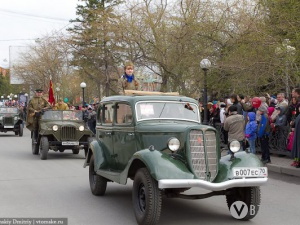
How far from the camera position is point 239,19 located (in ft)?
73.4

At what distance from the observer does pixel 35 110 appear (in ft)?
54.6

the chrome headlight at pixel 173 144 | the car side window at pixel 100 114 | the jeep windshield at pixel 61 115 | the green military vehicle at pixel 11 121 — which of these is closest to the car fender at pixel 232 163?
the chrome headlight at pixel 173 144

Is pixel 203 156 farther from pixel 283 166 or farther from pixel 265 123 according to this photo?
pixel 265 123

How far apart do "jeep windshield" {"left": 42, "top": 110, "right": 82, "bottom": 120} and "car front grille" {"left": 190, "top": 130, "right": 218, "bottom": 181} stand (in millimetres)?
9964

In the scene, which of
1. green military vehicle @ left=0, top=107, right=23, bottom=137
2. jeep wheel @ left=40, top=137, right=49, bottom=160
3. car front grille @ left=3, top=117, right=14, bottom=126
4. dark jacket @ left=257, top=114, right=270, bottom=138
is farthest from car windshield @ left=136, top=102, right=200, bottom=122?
car front grille @ left=3, top=117, right=14, bottom=126

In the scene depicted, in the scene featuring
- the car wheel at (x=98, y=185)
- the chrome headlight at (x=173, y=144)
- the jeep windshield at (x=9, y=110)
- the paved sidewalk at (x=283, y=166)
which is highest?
the jeep windshield at (x=9, y=110)

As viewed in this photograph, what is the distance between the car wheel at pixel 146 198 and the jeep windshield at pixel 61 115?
Answer: 9.75 metres

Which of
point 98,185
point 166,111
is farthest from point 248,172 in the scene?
point 98,185

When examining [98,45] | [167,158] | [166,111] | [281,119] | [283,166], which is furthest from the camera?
[98,45]

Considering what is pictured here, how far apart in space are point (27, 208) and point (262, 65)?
11848 mm

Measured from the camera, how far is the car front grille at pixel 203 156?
673cm

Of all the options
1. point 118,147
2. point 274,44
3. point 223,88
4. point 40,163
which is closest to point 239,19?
point 223,88

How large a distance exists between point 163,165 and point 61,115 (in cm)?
1041

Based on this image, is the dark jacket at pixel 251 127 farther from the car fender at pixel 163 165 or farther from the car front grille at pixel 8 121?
the car front grille at pixel 8 121
